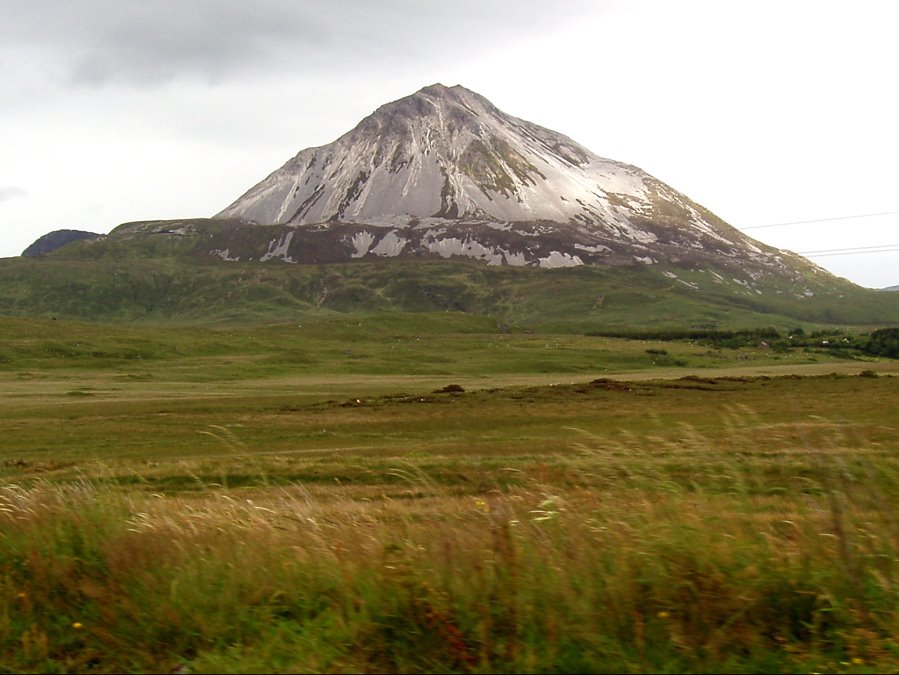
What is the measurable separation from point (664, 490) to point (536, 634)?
2907 mm

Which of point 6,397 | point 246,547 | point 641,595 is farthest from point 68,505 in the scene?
point 6,397

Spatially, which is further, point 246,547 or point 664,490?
point 664,490

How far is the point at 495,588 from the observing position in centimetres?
609

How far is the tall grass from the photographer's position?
5504mm

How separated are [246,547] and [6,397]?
59.3m

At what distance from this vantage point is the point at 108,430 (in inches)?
1622

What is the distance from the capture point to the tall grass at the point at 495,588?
550 centimetres

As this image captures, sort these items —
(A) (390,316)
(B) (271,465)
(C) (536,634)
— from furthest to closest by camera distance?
1. (A) (390,316)
2. (B) (271,465)
3. (C) (536,634)

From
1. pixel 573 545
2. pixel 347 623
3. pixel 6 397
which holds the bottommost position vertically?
pixel 6 397

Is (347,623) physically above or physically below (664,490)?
below

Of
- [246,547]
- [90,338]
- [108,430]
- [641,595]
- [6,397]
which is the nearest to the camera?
[641,595]

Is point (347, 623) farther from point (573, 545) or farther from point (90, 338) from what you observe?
point (90, 338)

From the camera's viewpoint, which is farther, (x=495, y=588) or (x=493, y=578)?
(x=493, y=578)

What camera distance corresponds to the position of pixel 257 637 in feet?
19.4
